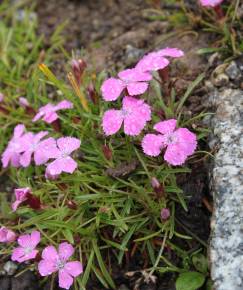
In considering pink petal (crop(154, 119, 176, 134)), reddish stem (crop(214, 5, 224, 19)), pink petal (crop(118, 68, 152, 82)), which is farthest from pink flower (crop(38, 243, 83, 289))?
reddish stem (crop(214, 5, 224, 19))

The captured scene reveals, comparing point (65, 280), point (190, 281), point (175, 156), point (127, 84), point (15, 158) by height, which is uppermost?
point (127, 84)

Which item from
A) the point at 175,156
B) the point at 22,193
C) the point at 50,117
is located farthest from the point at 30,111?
the point at 175,156

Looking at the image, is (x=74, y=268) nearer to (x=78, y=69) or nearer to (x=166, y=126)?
(x=166, y=126)

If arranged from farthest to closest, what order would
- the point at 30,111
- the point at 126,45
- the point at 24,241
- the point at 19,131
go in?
the point at 126,45 < the point at 30,111 < the point at 19,131 < the point at 24,241

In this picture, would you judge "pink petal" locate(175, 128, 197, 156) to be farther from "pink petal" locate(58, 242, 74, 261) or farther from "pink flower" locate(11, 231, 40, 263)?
"pink flower" locate(11, 231, 40, 263)

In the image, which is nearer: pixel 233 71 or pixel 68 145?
pixel 68 145

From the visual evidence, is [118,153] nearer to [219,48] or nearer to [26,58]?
[219,48]
